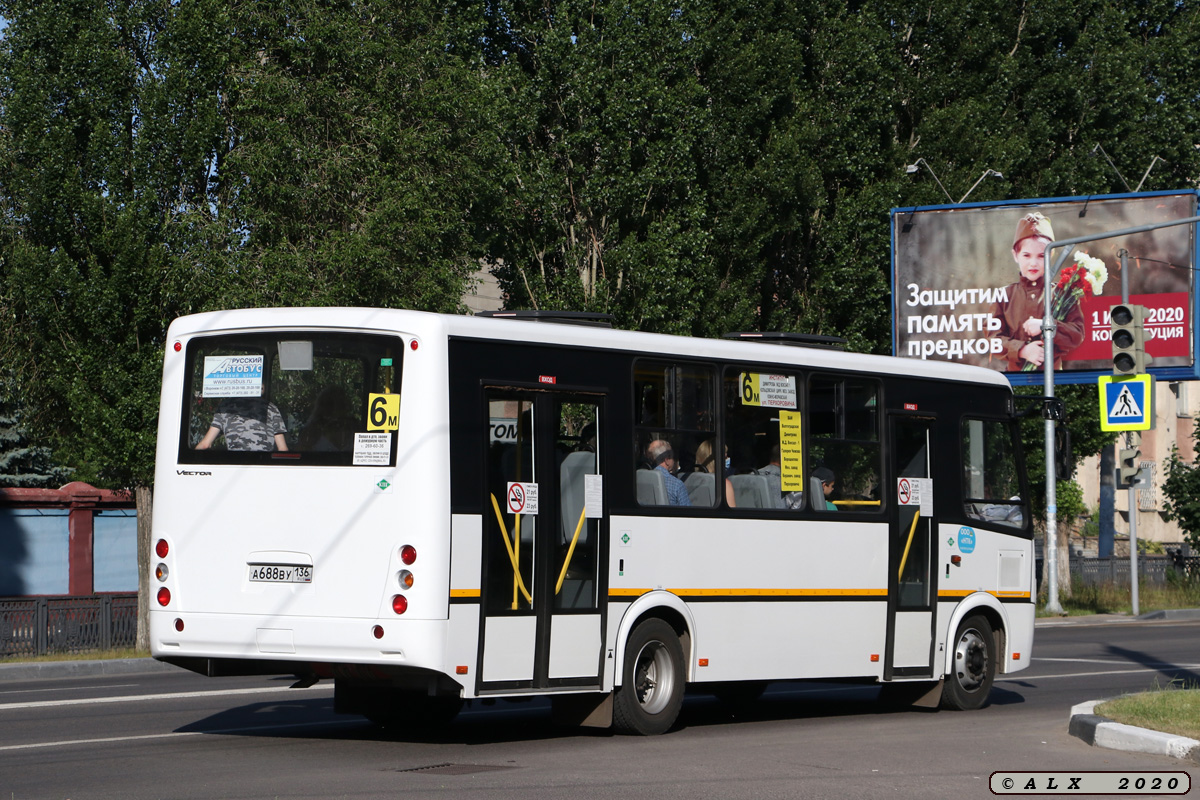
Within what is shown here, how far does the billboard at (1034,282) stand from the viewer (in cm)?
3444

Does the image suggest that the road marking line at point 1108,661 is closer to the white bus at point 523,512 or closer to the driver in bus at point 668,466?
the white bus at point 523,512

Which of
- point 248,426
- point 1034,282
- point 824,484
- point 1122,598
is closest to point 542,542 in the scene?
point 248,426

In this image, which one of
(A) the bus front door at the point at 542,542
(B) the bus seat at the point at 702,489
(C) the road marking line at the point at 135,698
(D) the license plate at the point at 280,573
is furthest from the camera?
(C) the road marking line at the point at 135,698

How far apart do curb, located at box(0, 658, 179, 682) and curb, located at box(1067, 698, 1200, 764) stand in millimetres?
11903

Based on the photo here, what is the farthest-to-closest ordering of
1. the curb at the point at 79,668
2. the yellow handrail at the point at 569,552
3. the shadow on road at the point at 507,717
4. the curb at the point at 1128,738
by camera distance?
the curb at the point at 79,668 < the shadow on road at the point at 507,717 < the yellow handrail at the point at 569,552 < the curb at the point at 1128,738

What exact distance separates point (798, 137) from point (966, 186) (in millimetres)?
5169

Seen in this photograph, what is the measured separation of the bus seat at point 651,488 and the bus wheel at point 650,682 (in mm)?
879

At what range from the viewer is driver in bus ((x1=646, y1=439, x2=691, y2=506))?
39.7 feet

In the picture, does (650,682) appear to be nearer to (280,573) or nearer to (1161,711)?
(280,573)

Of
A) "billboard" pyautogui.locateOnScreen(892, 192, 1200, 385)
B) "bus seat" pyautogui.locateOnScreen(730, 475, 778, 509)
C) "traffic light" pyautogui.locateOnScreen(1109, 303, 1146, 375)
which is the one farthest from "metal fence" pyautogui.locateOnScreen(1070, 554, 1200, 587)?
"bus seat" pyautogui.locateOnScreen(730, 475, 778, 509)

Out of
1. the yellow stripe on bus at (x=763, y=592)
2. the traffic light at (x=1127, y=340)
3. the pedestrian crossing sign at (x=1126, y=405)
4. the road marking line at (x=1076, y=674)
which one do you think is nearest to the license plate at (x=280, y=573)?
the yellow stripe on bus at (x=763, y=592)

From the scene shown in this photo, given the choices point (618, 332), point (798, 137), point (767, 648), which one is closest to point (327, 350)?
point (618, 332)

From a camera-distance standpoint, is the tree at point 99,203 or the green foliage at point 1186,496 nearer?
the tree at point 99,203

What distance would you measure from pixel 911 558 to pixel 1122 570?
30.2m
